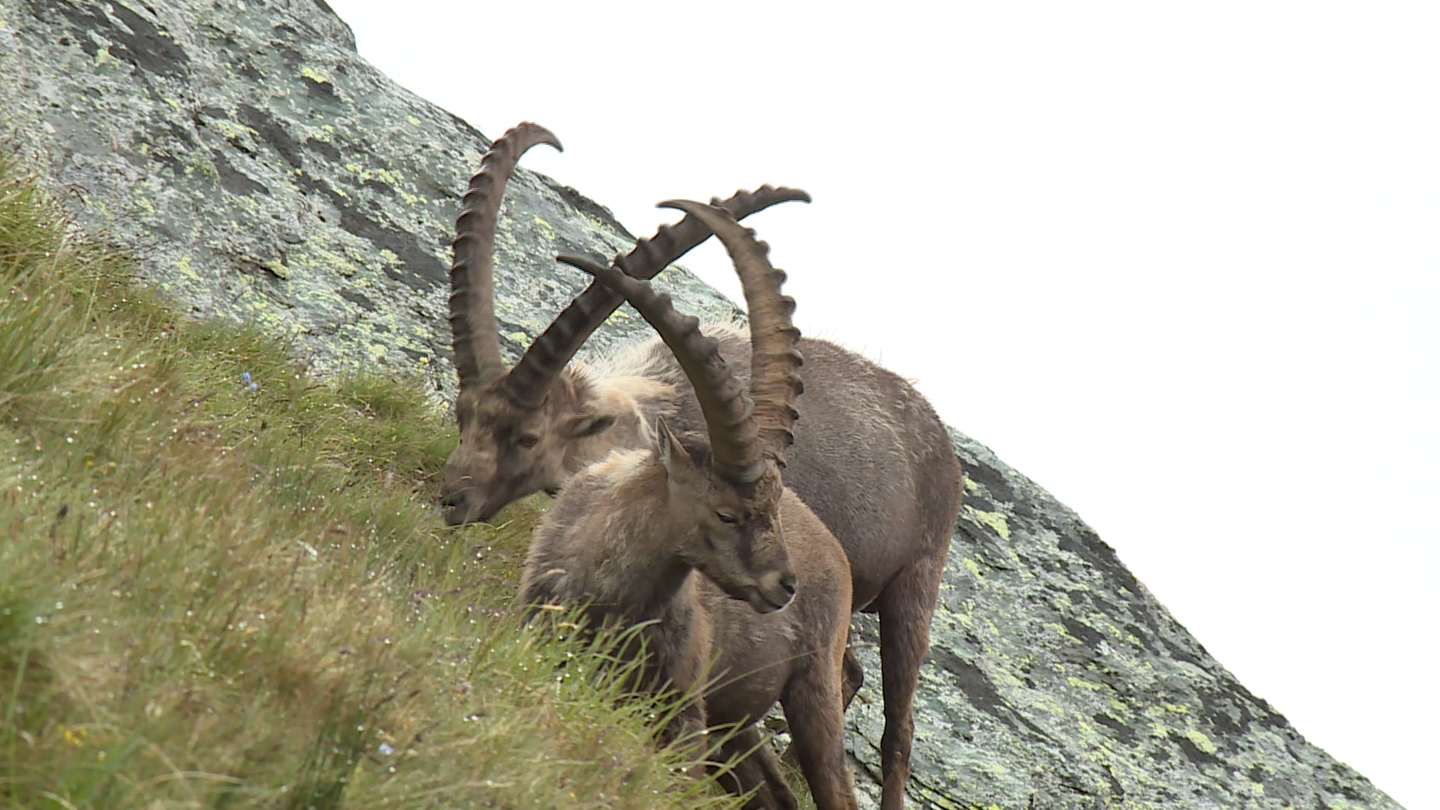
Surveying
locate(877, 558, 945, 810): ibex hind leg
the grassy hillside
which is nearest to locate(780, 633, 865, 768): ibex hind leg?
locate(877, 558, 945, 810): ibex hind leg

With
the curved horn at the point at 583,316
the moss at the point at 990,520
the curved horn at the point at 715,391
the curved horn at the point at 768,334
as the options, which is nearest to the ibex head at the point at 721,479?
the curved horn at the point at 715,391

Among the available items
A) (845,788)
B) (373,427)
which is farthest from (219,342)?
(845,788)

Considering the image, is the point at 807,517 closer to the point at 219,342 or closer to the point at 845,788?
the point at 845,788

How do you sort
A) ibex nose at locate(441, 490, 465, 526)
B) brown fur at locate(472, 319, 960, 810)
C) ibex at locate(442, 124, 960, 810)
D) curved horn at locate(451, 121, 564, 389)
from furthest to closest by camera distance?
brown fur at locate(472, 319, 960, 810), curved horn at locate(451, 121, 564, 389), ibex at locate(442, 124, 960, 810), ibex nose at locate(441, 490, 465, 526)

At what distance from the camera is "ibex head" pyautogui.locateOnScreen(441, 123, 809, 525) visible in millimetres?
7328

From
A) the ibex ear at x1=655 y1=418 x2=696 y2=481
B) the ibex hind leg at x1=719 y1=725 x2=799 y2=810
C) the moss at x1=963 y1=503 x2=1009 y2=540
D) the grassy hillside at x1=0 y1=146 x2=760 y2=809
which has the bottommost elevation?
the ibex hind leg at x1=719 y1=725 x2=799 y2=810

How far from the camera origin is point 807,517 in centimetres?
716

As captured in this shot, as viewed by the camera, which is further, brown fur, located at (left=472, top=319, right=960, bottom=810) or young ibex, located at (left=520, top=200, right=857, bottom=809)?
brown fur, located at (left=472, top=319, right=960, bottom=810)

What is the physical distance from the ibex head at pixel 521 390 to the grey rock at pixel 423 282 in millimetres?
1031

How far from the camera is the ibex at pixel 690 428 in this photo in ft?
24.4

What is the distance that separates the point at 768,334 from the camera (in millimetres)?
6387

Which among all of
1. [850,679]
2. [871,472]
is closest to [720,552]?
[871,472]

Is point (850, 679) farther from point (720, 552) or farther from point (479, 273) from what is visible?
point (479, 273)

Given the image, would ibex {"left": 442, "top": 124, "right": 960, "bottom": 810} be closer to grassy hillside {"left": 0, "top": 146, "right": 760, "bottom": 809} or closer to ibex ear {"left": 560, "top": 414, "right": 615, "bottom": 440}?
ibex ear {"left": 560, "top": 414, "right": 615, "bottom": 440}
